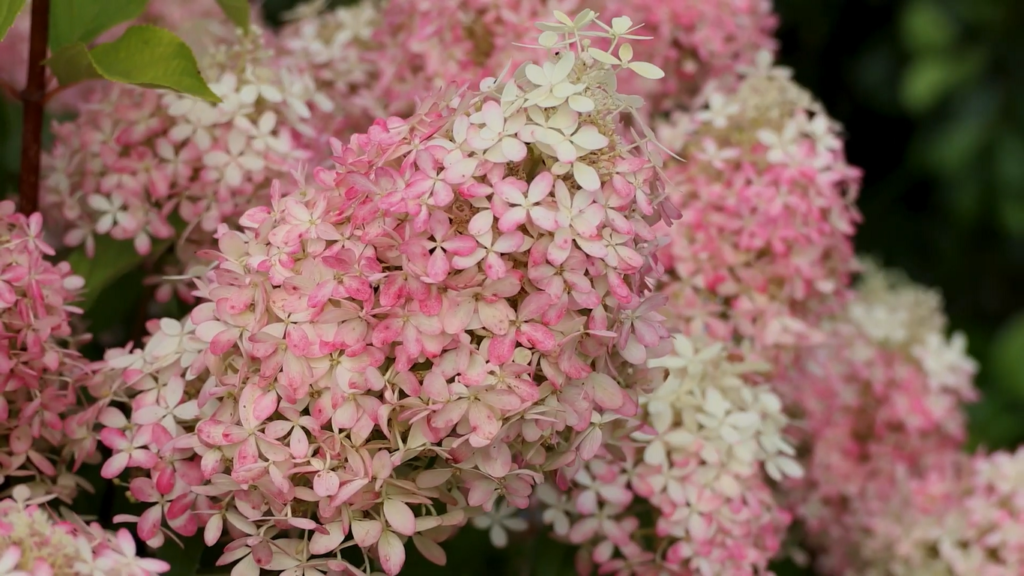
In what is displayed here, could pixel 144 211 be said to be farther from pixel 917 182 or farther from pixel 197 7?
pixel 917 182

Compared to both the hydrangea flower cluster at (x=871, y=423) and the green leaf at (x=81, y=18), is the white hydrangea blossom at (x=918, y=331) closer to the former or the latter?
the hydrangea flower cluster at (x=871, y=423)

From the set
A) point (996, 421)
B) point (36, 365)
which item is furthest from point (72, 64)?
point (996, 421)

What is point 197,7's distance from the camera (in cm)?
75

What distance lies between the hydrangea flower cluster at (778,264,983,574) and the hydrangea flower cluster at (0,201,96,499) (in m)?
0.44

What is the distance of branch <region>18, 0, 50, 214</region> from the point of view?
534 millimetres

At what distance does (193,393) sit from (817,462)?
472 mm

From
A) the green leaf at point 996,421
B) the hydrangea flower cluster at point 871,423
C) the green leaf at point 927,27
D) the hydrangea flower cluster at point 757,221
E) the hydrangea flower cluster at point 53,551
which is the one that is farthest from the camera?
the green leaf at point 927,27

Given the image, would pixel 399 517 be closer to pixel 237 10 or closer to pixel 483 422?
pixel 483 422

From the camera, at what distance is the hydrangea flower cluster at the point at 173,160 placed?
0.57 metres

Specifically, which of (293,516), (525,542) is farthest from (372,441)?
(525,542)

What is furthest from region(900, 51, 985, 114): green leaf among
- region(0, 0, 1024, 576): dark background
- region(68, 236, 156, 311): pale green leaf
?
region(68, 236, 156, 311): pale green leaf

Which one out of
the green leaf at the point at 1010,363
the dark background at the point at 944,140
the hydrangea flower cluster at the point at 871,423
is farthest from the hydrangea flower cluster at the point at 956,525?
the green leaf at the point at 1010,363

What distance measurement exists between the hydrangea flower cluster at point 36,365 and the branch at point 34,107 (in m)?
0.06

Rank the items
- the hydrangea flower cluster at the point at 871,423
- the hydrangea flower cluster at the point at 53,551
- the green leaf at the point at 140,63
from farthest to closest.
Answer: the hydrangea flower cluster at the point at 871,423
the green leaf at the point at 140,63
the hydrangea flower cluster at the point at 53,551
